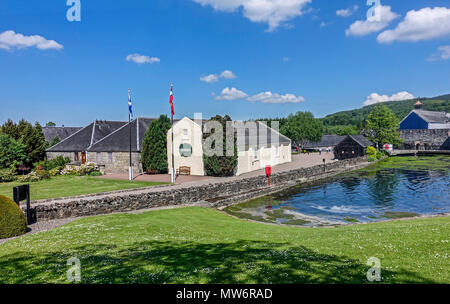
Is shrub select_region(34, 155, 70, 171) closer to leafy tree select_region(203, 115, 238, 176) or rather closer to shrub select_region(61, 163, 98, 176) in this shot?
shrub select_region(61, 163, 98, 176)

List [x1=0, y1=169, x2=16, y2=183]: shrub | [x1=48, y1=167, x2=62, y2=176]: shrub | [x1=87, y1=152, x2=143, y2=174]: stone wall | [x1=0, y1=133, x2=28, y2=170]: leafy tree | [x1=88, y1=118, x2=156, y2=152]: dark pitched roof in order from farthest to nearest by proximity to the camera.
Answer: [x1=88, y1=118, x2=156, y2=152]: dark pitched roof, [x1=87, y1=152, x2=143, y2=174]: stone wall, [x1=48, y1=167, x2=62, y2=176]: shrub, [x1=0, y1=133, x2=28, y2=170]: leafy tree, [x1=0, y1=169, x2=16, y2=183]: shrub

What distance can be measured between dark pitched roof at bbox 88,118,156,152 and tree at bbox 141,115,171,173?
2.40m

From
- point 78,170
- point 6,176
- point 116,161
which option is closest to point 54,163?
point 78,170

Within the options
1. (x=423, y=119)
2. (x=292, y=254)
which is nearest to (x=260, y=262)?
(x=292, y=254)

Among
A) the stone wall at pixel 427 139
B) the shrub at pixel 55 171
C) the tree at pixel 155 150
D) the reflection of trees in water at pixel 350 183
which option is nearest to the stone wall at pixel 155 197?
the reflection of trees in water at pixel 350 183

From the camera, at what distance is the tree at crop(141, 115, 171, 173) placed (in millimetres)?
36094

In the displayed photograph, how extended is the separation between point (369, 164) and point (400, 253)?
47.6 metres

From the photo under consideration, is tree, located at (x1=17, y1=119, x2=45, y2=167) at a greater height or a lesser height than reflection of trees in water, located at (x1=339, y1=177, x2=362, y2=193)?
greater

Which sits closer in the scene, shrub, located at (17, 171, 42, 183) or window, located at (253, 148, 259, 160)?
shrub, located at (17, 171, 42, 183)

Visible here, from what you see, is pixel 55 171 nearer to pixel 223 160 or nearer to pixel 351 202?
pixel 223 160

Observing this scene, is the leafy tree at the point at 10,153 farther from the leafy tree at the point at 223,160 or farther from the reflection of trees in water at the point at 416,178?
the reflection of trees in water at the point at 416,178

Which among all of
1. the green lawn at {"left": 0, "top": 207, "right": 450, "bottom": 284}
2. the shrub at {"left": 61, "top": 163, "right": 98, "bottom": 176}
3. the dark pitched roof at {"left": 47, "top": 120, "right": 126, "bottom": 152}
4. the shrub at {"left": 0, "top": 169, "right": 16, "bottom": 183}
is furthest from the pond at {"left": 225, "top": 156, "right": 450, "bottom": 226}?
the dark pitched roof at {"left": 47, "top": 120, "right": 126, "bottom": 152}

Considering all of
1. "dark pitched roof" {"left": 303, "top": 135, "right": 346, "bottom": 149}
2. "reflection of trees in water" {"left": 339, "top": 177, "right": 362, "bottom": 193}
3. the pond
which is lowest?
the pond

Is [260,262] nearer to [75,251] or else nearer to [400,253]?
[400,253]
